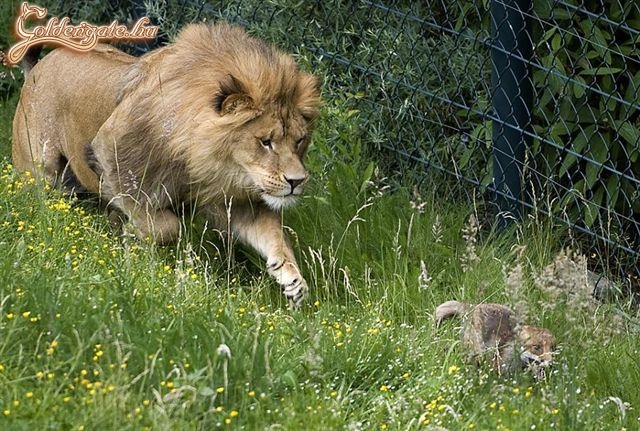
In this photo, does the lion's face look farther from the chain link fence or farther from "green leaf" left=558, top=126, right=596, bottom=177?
"green leaf" left=558, top=126, right=596, bottom=177

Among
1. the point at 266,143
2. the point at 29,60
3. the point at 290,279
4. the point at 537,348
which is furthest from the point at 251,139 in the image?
the point at 29,60

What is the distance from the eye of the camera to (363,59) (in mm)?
7254

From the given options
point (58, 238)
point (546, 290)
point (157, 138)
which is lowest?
point (58, 238)

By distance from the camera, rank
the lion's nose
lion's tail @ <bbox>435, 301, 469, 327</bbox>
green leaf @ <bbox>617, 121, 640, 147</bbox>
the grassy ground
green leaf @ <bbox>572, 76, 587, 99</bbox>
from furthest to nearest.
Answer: green leaf @ <bbox>572, 76, 587, 99</bbox>, green leaf @ <bbox>617, 121, 640, 147</bbox>, the lion's nose, lion's tail @ <bbox>435, 301, 469, 327</bbox>, the grassy ground

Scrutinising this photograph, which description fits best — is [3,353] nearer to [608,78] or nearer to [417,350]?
[417,350]

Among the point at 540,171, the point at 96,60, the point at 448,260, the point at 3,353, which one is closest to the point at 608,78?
the point at 540,171

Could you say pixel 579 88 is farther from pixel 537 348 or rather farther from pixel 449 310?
pixel 537 348

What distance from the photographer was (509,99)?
21.0ft

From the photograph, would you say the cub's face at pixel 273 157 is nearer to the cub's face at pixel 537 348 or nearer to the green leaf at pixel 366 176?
the green leaf at pixel 366 176

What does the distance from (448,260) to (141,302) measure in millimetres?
1955

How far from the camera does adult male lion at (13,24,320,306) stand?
562cm

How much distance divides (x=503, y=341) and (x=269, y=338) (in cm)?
87

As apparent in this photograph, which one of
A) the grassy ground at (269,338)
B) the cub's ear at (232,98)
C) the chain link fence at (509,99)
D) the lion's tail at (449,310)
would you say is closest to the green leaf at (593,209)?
the chain link fence at (509,99)

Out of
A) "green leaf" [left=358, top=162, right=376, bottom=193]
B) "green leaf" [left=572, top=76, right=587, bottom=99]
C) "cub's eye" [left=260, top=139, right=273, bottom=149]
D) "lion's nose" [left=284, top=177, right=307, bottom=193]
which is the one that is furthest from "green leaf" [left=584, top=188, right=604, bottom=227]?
"cub's eye" [left=260, top=139, right=273, bottom=149]
